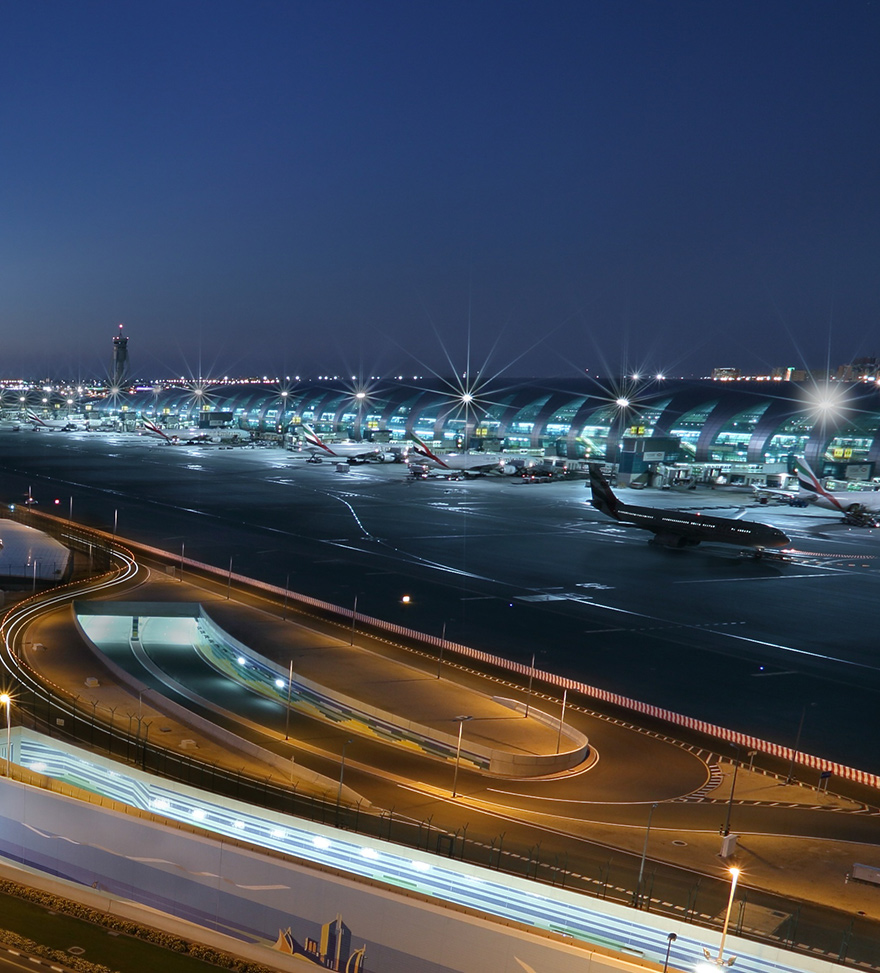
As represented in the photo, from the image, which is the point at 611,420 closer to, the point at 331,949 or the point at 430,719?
the point at 430,719

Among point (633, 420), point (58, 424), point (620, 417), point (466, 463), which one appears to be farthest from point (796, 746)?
point (58, 424)

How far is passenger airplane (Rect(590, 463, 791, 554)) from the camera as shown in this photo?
189ft

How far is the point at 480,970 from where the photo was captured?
17.4m

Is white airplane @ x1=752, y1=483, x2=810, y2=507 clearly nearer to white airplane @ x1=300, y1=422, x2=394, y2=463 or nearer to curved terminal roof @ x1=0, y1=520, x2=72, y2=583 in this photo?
white airplane @ x1=300, y1=422, x2=394, y2=463

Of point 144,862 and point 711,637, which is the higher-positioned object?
point 711,637

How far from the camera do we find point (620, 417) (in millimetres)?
117625

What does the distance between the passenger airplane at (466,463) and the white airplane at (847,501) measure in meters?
36.0

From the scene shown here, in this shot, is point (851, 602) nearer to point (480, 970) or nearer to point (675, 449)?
point (480, 970)

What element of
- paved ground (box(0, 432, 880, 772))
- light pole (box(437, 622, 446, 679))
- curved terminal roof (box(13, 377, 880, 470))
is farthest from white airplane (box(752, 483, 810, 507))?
light pole (box(437, 622, 446, 679))

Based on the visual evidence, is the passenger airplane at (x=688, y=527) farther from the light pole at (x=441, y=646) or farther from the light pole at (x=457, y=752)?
the light pole at (x=457, y=752)

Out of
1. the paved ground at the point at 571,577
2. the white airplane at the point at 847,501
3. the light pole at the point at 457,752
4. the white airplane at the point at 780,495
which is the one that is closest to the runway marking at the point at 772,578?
the paved ground at the point at 571,577

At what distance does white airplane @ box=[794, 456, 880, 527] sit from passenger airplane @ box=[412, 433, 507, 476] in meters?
36.0

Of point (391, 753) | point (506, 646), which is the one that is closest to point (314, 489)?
point (506, 646)

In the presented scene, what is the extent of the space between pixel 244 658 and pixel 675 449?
80842 mm
